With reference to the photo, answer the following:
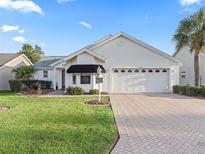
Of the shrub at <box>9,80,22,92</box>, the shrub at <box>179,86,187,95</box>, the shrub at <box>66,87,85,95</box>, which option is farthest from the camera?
the shrub at <box>9,80,22,92</box>

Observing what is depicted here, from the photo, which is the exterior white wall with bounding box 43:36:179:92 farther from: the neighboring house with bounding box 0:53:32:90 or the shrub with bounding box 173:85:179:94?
the neighboring house with bounding box 0:53:32:90

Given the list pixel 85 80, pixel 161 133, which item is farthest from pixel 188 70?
pixel 161 133

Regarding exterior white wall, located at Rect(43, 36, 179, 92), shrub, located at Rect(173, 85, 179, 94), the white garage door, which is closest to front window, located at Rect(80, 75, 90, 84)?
exterior white wall, located at Rect(43, 36, 179, 92)

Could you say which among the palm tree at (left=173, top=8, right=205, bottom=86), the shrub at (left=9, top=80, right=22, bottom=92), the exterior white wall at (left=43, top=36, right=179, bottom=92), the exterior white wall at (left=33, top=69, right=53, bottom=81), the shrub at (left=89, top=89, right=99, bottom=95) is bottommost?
the shrub at (left=89, top=89, right=99, bottom=95)

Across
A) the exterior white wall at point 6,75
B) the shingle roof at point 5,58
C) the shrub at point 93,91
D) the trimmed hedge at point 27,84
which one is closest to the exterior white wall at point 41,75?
the trimmed hedge at point 27,84

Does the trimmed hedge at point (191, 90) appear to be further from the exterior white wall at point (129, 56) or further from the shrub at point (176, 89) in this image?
the exterior white wall at point (129, 56)

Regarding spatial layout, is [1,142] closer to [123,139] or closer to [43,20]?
[123,139]

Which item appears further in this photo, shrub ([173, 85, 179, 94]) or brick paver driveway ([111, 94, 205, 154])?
shrub ([173, 85, 179, 94])

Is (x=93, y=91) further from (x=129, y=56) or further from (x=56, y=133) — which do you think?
(x=56, y=133)

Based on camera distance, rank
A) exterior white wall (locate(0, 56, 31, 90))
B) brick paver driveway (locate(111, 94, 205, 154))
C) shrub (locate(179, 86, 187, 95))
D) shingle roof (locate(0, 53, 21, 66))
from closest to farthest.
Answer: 1. brick paver driveway (locate(111, 94, 205, 154))
2. shrub (locate(179, 86, 187, 95))
3. exterior white wall (locate(0, 56, 31, 90))
4. shingle roof (locate(0, 53, 21, 66))

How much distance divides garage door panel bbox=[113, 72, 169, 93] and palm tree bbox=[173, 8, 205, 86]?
3.23 meters

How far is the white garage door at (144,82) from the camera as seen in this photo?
91.9ft

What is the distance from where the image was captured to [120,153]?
6.83 metres

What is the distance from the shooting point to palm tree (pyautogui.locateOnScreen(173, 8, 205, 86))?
2591 cm
